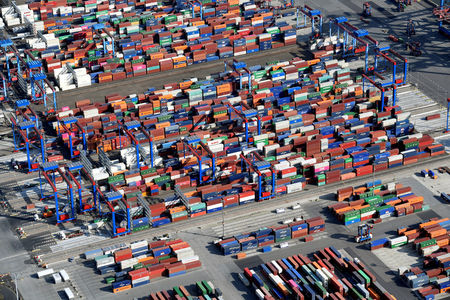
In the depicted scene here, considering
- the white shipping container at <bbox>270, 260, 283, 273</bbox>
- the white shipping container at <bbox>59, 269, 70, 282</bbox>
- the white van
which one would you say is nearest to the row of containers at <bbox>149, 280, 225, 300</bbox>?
the white van

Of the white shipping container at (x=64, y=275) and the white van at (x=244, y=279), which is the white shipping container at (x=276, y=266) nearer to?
the white van at (x=244, y=279)

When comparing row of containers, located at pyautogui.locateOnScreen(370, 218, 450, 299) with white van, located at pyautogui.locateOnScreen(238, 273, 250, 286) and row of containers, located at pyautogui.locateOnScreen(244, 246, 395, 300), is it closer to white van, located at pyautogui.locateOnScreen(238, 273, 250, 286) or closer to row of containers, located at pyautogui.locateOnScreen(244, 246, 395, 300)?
row of containers, located at pyautogui.locateOnScreen(244, 246, 395, 300)

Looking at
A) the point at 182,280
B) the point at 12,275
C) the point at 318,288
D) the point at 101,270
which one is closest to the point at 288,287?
the point at 318,288

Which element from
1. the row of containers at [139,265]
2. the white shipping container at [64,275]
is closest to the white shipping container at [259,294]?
the row of containers at [139,265]

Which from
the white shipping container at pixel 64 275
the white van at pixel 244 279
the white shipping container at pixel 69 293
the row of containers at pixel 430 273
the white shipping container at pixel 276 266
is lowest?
the row of containers at pixel 430 273

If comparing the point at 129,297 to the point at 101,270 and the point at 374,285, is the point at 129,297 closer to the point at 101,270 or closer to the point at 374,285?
the point at 101,270

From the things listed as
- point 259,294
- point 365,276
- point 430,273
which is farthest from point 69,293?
point 430,273
